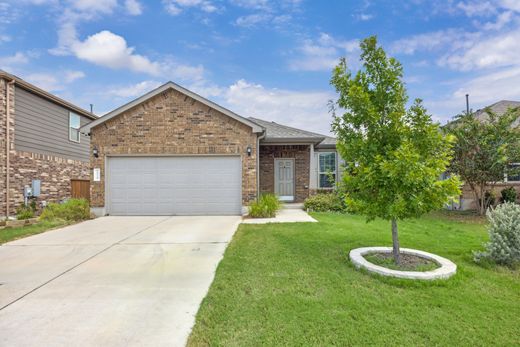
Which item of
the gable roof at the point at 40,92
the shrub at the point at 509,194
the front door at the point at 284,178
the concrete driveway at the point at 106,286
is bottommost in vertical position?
the concrete driveway at the point at 106,286

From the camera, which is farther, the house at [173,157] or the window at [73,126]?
the window at [73,126]

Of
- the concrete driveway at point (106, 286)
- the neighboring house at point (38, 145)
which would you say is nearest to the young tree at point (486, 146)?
the concrete driveway at point (106, 286)

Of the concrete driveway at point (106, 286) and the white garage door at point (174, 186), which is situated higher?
the white garage door at point (174, 186)

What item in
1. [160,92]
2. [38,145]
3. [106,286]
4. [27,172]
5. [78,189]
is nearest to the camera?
[106,286]

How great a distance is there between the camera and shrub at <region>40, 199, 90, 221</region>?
9312mm

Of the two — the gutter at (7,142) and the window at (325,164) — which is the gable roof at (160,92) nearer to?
the gutter at (7,142)

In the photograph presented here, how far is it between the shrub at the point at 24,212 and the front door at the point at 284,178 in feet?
31.8

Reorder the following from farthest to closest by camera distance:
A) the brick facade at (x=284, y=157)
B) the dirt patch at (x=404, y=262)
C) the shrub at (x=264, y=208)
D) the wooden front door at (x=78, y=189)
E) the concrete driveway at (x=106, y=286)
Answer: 1. the wooden front door at (x=78, y=189)
2. the brick facade at (x=284, y=157)
3. the shrub at (x=264, y=208)
4. the dirt patch at (x=404, y=262)
5. the concrete driveway at (x=106, y=286)

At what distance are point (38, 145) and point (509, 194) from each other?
1997 cm

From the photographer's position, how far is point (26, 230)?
7.81m

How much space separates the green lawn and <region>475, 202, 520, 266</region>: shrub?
0.23m

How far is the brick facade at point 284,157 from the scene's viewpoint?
516 inches

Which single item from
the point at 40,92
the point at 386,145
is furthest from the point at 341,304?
the point at 40,92

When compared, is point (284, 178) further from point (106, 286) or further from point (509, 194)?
point (106, 286)
